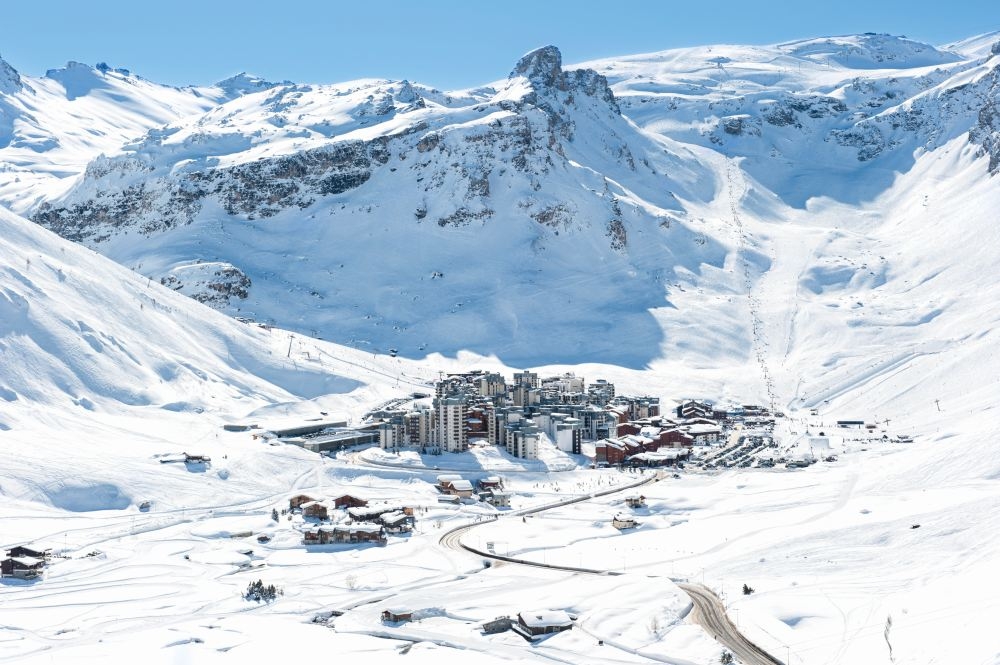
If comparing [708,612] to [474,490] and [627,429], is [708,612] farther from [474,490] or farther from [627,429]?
[627,429]

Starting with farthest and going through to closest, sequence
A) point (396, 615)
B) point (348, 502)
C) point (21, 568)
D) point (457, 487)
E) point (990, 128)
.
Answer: point (990, 128), point (457, 487), point (348, 502), point (21, 568), point (396, 615)

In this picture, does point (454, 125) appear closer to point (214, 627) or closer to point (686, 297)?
point (686, 297)

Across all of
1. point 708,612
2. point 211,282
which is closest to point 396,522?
point 708,612

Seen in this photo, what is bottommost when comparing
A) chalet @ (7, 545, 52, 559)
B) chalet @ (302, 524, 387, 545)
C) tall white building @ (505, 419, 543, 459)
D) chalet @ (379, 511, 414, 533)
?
chalet @ (7, 545, 52, 559)

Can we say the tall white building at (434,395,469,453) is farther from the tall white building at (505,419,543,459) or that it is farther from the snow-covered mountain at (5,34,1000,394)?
Answer: the snow-covered mountain at (5,34,1000,394)

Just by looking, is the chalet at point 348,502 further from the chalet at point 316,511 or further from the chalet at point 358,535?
the chalet at point 358,535

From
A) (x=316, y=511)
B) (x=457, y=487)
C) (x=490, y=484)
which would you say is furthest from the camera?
(x=490, y=484)

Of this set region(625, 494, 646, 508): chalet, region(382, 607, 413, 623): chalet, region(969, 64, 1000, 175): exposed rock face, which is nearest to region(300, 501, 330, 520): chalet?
region(625, 494, 646, 508): chalet

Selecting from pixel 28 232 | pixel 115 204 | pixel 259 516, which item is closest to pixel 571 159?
pixel 115 204
